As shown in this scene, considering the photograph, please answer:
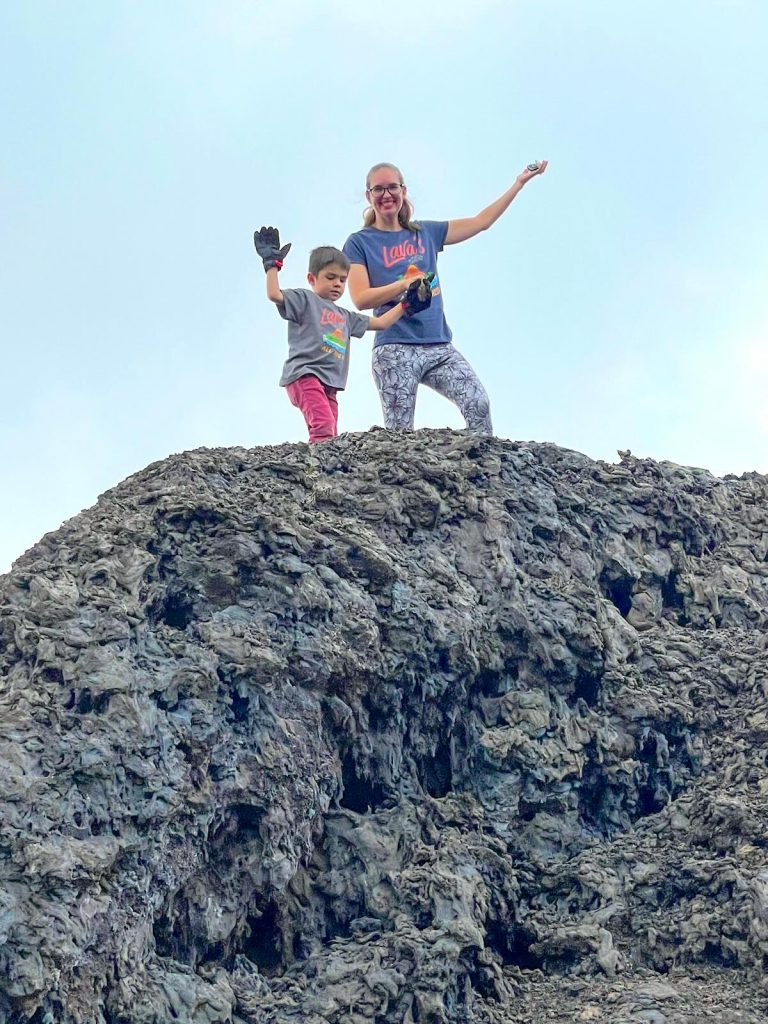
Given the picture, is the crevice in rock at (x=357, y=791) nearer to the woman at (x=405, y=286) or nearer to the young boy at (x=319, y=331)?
the young boy at (x=319, y=331)

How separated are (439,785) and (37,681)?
10.4ft

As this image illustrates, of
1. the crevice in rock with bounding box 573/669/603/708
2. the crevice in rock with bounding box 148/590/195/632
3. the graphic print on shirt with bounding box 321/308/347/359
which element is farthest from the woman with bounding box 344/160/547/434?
the crevice in rock with bounding box 148/590/195/632

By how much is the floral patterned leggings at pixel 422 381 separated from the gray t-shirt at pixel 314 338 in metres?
0.58

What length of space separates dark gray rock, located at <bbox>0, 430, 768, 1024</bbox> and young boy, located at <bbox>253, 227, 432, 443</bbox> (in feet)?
3.28

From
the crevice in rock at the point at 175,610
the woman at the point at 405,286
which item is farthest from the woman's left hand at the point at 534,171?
the crevice in rock at the point at 175,610

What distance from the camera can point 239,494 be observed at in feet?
40.3

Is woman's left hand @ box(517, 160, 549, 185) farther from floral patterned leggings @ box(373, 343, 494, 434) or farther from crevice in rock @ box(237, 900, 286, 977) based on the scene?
crevice in rock @ box(237, 900, 286, 977)

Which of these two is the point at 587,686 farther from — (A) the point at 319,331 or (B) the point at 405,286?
(B) the point at 405,286

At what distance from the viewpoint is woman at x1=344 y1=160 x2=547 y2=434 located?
48.8 feet

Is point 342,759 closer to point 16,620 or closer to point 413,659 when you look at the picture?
point 413,659

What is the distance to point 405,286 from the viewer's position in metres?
14.8

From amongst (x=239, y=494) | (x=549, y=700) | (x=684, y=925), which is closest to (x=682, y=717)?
(x=549, y=700)

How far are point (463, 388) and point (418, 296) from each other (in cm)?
103

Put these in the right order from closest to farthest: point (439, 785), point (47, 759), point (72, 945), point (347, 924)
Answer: point (72, 945) < point (47, 759) < point (347, 924) < point (439, 785)
